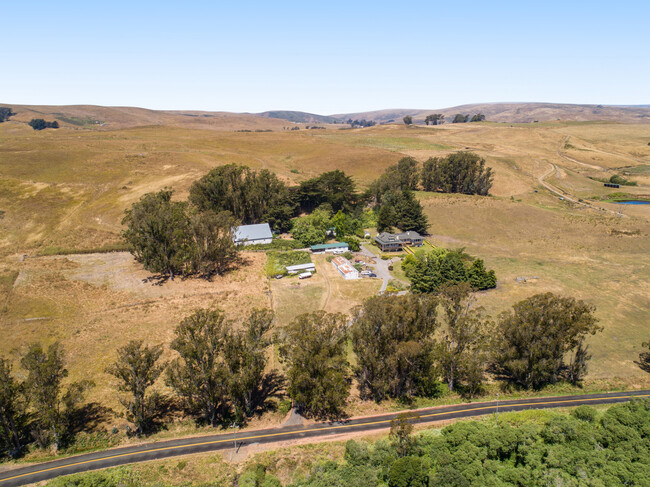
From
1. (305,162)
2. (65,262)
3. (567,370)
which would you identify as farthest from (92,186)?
(567,370)

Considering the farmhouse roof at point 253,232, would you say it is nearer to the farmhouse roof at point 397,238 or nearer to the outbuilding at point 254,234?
the outbuilding at point 254,234

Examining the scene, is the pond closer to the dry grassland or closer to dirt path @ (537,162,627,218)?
dirt path @ (537,162,627,218)

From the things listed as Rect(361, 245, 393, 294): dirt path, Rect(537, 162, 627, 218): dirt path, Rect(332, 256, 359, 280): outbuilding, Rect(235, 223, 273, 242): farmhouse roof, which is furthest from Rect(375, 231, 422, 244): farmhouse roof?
Rect(537, 162, 627, 218): dirt path

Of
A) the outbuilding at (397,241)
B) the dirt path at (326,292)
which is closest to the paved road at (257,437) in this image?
the dirt path at (326,292)

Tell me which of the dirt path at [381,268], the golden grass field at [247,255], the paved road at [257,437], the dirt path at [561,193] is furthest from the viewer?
the dirt path at [561,193]

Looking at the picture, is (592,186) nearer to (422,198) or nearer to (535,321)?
(422,198)

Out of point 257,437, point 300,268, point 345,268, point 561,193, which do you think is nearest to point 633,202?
point 561,193

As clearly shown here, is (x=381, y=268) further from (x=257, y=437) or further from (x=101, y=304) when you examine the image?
(x=101, y=304)
